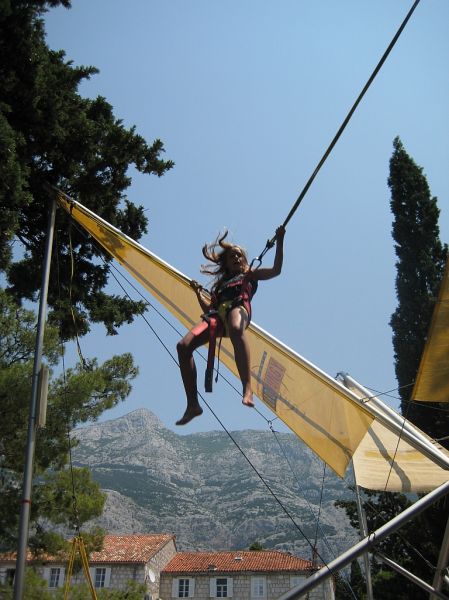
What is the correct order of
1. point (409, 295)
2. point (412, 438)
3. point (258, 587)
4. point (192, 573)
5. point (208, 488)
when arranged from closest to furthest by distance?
point (412, 438) < point (409, 295) < point (258, 587) < point (192, 573) < point (208, 488)

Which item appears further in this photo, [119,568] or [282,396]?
[119,568]

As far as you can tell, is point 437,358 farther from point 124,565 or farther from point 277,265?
point 124,565

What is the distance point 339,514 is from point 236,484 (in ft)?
77.3

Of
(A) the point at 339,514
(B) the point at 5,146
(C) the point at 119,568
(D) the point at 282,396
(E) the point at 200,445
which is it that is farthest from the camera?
(E) the point at 200,445

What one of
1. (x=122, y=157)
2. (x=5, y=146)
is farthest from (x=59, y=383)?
(x=5, y=146)

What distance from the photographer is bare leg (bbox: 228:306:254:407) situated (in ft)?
13.6

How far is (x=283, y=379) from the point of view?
685 centimetres

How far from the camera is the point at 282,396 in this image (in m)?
6.86

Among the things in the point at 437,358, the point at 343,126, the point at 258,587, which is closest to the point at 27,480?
the point at 437,358

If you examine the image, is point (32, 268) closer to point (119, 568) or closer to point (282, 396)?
point (282, 396)

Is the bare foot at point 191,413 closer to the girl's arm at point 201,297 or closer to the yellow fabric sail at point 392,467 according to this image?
the girl's arm at point 201,297

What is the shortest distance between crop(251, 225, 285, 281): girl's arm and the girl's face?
10cm

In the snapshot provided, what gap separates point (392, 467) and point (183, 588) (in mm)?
35573

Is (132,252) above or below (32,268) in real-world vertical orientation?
below
